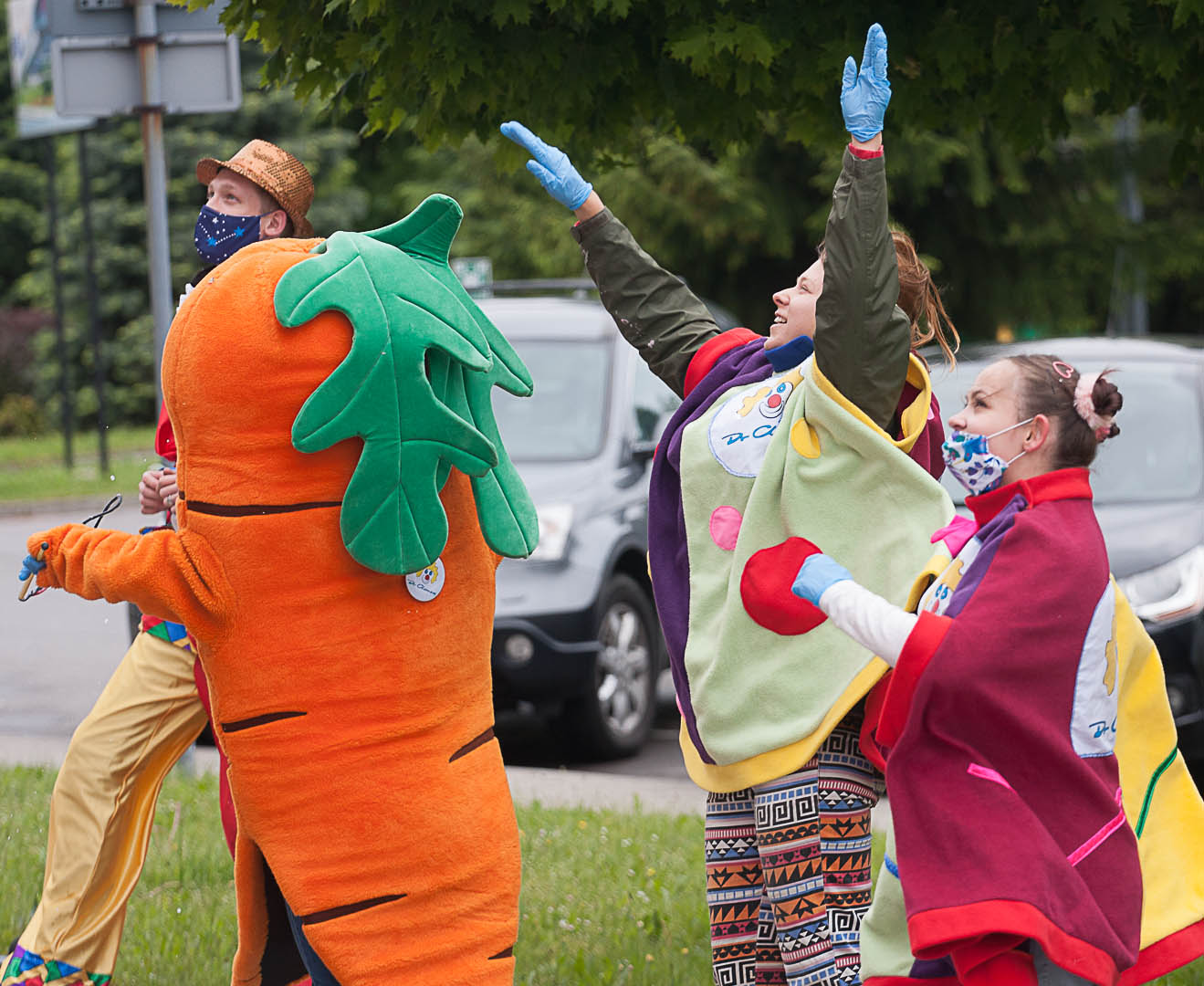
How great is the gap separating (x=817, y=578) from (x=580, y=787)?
12.6 feet

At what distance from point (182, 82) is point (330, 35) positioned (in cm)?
250

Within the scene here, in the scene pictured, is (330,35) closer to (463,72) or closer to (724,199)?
(463,72)

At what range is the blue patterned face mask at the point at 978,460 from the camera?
9.14ft

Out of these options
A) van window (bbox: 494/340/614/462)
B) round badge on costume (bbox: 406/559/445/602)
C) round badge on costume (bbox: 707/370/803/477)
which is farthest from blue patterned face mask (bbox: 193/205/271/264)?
van window (bbox: 494/340/614/462)

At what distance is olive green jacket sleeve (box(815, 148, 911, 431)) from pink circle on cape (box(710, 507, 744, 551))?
35 centimetres

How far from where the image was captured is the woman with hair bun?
8.71 feet

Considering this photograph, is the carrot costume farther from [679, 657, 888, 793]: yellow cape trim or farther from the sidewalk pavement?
the sidewalk pavement

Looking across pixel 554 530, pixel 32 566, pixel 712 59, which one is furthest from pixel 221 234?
pixel 554 530

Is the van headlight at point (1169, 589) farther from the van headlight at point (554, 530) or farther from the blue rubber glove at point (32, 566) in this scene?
the blue rubber glove at point (32, 566)

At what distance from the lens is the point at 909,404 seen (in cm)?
331

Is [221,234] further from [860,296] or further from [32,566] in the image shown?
[860,296]

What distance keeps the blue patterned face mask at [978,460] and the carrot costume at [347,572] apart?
84cm

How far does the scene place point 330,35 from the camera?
159 inches

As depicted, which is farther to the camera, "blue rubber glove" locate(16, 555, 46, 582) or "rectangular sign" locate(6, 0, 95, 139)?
"rectangular sign" locate(6, 0, 95, 139)
